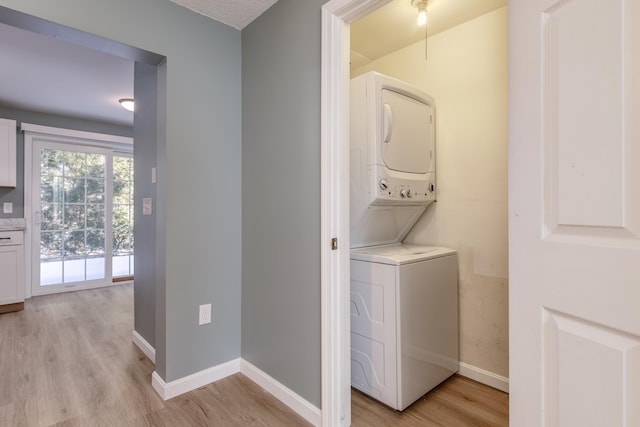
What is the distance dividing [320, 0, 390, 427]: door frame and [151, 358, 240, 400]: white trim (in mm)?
802

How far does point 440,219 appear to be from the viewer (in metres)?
2.33

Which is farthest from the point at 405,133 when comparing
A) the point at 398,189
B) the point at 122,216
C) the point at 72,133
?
the point at 122,216

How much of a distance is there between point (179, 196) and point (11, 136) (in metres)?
3.43

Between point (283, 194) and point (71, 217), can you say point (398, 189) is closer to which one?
point (283, 194)

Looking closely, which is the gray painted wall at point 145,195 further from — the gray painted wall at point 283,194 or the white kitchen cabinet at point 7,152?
the white kitchen cabinet at point 7,152

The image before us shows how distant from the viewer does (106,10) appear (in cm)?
164

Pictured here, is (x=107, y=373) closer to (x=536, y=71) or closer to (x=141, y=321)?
(x=141, y=321)

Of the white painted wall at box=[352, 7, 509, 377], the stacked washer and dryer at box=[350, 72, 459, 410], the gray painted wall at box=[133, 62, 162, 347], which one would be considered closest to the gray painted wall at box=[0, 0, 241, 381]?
the gray painted wall at box=[133, 62, 162, 347]

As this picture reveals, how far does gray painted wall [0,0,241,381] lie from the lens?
1859 millimetres

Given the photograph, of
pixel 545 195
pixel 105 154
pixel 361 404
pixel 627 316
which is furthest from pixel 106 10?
pixel 105 154

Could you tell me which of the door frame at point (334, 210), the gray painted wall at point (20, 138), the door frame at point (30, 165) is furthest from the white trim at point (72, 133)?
the door frame at point (334, 210)

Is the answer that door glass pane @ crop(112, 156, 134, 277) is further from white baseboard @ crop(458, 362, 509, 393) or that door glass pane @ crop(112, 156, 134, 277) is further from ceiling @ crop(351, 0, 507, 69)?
white baseboard @ crop(458, 362, 509, 393)

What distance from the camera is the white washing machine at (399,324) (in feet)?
5.72

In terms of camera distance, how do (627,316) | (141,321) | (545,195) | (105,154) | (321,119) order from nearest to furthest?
1. (627,316)
2. (545,195)
3. (321,119)
4. (141,321)
5. (105,154)
